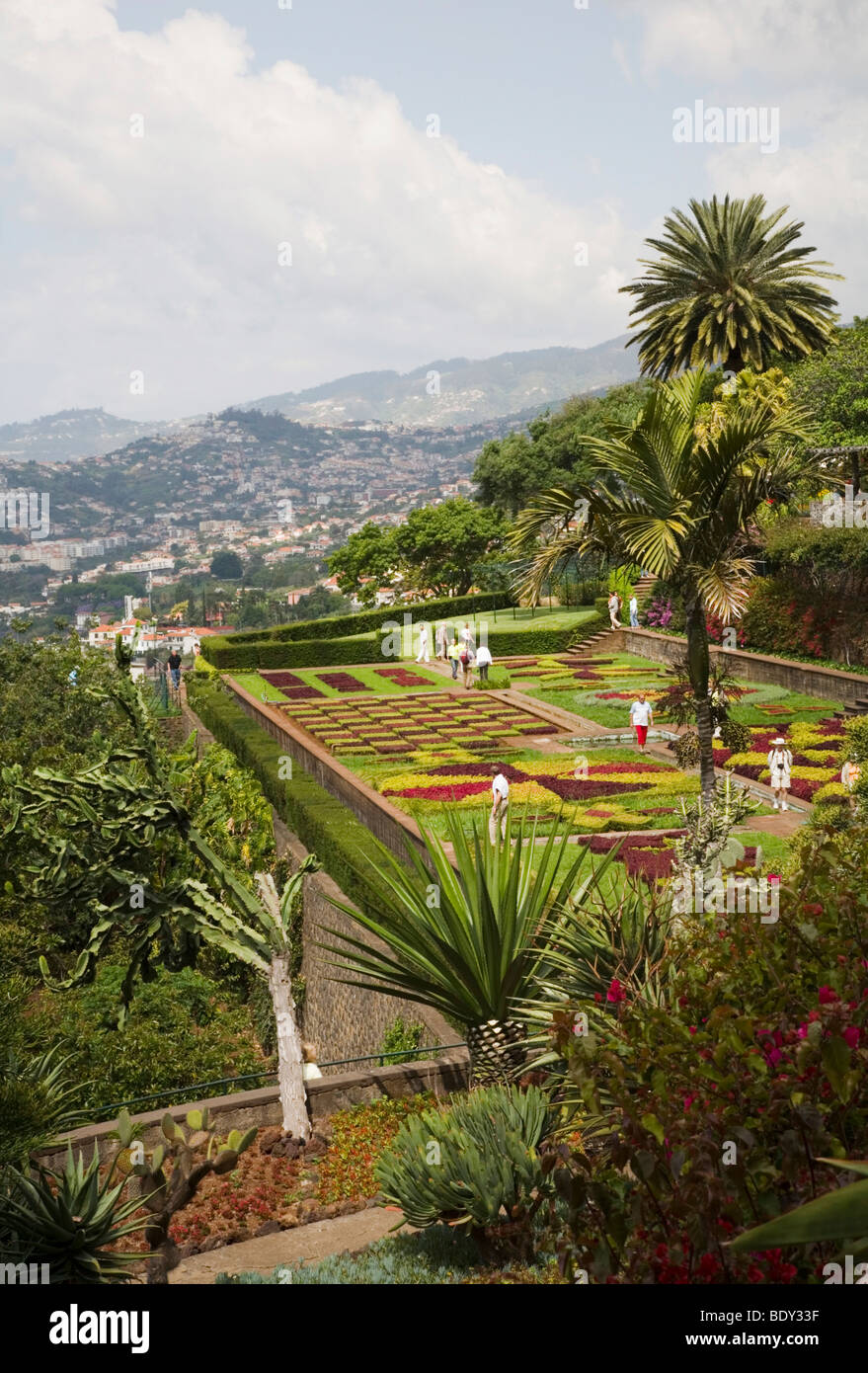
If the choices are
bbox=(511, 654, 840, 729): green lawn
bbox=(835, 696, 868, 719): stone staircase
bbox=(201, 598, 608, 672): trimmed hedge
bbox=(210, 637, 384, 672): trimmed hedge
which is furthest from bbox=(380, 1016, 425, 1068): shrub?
bbox=(210, 637, 384, 672): trimmed hedge

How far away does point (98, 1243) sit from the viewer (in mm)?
6703

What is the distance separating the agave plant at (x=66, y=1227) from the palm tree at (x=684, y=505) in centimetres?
728

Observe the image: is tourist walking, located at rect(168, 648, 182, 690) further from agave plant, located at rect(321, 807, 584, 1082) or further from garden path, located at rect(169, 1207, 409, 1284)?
garden path, located at rect(169, 1207, 409, 1284)

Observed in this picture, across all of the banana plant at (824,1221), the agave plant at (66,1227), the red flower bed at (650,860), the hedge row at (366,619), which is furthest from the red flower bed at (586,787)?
the hedge row at (366,619)

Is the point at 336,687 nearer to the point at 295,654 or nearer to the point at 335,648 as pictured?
the point at 295,654

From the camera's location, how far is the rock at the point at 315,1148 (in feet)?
29.8

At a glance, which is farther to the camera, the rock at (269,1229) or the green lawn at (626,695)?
the green lawn at (626,695)

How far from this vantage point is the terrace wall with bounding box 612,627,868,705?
2638 centimetres

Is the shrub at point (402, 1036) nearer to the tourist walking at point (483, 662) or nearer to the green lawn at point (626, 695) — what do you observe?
the green lawn at point (626, 695)

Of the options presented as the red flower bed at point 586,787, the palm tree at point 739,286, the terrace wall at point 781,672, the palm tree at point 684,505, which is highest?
the palm tree at point 739,286

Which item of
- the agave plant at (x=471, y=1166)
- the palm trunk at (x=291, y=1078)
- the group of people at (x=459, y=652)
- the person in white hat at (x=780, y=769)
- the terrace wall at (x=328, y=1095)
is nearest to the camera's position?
the agave plant at (x=471, y=1166)
